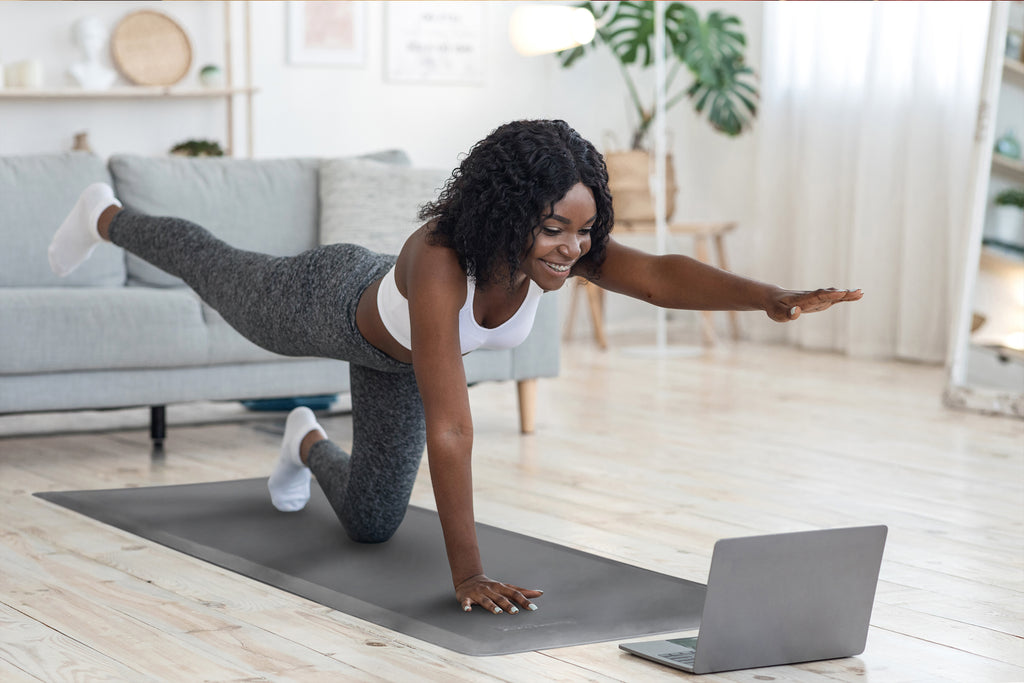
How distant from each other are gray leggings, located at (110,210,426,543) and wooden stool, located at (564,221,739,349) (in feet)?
10.4

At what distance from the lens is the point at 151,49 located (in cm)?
529

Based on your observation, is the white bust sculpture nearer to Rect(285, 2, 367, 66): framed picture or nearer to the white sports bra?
Rect(285, 2, 367, 66): framed picture

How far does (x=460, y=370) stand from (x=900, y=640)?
74 centimetres

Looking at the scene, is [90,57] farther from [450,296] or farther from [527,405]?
[450,296]

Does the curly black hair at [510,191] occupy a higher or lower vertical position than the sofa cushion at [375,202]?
higher

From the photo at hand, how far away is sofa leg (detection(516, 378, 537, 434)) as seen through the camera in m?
3.70

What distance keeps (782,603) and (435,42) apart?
4.66 meters

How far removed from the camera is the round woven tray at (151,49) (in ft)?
17.1

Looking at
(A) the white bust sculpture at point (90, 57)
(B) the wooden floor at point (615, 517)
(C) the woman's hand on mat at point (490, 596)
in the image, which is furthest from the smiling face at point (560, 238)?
(A) the white bust sculpture at point (90, 57)

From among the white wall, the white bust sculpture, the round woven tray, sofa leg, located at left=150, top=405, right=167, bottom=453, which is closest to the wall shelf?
the white wall

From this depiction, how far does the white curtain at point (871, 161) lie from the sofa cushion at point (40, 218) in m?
3.10

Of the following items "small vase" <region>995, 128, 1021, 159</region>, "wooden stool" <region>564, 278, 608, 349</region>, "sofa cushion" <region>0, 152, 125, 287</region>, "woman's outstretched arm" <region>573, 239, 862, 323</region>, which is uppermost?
"small vase" <region>995, 128, 1021, 159</region>

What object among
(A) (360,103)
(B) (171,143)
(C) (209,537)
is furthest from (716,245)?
(C) (209,537)

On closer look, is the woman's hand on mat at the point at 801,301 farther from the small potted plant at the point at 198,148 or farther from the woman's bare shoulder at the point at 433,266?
the small potted plant at the point at 198,148
